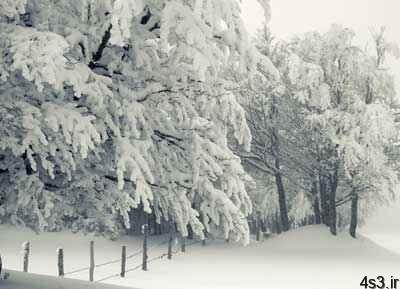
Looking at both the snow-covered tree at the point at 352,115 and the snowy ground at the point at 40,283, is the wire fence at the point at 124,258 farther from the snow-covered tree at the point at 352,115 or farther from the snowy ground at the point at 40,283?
the snowy ground at the point at 40,283

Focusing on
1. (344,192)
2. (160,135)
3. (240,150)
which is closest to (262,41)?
(240,150)

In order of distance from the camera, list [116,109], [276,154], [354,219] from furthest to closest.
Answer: [276,154] < [354,219] < [116,109]

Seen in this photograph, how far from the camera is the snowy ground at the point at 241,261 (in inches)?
888

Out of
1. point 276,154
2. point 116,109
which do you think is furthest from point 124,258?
point 276,154

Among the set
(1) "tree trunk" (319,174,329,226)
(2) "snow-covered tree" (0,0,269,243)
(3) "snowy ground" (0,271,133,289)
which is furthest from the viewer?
(1) "tree trunk" (319,174,329,226)

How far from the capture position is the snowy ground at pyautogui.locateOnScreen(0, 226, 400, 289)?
22.5 m

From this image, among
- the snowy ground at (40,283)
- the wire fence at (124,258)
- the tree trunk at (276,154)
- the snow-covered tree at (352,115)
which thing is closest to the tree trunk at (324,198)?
the snow-covered tree at (352,115)

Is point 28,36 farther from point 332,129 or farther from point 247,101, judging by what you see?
point 247,101

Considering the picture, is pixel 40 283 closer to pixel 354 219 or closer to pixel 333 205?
pixel 333 205

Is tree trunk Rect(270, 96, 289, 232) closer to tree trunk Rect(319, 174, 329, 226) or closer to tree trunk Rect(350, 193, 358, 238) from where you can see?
tree trunk Rect(319, 174, 329, 226)

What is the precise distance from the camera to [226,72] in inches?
1438

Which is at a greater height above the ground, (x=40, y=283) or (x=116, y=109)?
(x=116, y=109)

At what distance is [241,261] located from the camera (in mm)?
29453

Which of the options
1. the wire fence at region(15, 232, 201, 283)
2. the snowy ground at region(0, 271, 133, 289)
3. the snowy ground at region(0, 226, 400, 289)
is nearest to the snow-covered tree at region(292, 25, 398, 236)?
the snowy ground at region(0, 226, 400, 289)
